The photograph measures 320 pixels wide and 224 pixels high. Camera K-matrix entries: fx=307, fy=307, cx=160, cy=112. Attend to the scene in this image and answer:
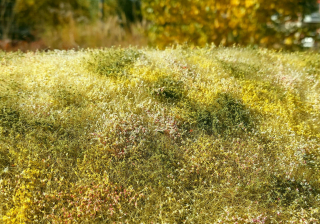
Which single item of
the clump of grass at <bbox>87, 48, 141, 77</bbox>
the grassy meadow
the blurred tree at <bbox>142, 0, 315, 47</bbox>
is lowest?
the grassy meadow

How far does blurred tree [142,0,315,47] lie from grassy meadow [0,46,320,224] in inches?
117

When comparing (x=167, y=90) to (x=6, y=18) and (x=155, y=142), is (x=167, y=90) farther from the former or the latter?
(x=6, y=18)

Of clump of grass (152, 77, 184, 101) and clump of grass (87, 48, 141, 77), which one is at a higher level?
clump of grass (87, 48, 141, 77)

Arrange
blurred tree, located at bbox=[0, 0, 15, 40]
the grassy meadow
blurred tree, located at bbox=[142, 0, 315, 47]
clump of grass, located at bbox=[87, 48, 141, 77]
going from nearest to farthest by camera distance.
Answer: the grassy meadow < clump of grass, located at bbox=[87, 48, 141, 77] < blurred tree, located at bbox=[142, 0, 315, 47] < blurred tree, located at bbox=[0, 0, 15, 40]

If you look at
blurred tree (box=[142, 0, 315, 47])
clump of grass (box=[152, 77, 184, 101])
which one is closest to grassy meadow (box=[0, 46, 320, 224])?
clump of grass (box=[152, 77, 184, 101])

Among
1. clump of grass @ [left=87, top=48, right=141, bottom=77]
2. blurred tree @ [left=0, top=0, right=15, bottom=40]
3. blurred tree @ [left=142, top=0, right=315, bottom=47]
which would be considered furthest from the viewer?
blurred tree @ [left=0, top=0, right=15, bottom=40]

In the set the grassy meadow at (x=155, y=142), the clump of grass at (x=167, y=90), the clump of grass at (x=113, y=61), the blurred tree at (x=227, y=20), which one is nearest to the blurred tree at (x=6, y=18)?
the blurred tree at (x=227, y=20)

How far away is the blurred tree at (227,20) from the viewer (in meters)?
8.05

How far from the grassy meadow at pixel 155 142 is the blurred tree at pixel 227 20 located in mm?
2962

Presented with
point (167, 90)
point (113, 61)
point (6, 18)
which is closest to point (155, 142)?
point (167, 90)

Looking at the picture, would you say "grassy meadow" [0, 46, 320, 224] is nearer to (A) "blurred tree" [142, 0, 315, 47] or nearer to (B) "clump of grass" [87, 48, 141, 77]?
(B) "clump of grass" [87, 48, 141, 77]

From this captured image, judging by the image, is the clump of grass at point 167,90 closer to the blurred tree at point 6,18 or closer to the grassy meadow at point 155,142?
the grassy meadow at point 155,142

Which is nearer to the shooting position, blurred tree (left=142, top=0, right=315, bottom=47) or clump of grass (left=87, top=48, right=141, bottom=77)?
clump of grass (left=87, top=48, right=141, bottom=77)

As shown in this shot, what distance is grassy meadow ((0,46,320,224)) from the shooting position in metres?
3.48
